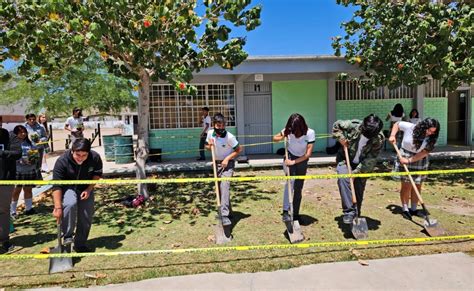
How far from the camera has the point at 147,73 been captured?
711 cm

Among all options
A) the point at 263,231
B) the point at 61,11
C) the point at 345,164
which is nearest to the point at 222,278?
the point at 263,231

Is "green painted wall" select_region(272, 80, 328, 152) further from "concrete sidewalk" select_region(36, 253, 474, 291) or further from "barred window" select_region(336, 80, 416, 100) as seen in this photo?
"concrete sidewalk" select_region(36, 253, 474, 291)

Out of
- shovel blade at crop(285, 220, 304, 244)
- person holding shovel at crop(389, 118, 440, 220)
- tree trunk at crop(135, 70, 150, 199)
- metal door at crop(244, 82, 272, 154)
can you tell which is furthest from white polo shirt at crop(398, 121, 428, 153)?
metal door at crop(244, 82, 272, 154)

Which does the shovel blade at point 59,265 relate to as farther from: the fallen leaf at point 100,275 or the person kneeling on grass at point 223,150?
the person kneeling on grass at point 223,150

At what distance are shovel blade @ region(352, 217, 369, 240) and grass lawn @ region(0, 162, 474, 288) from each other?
6.2 inches

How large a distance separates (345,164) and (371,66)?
6.30 metres

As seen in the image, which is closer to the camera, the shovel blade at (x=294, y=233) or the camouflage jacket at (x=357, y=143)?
the shovel blade at (x=294, y=233)

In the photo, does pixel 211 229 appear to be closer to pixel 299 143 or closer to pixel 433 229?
pixel 299 143

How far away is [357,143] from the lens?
5.05 meters

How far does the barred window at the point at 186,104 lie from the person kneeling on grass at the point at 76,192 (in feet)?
29.7

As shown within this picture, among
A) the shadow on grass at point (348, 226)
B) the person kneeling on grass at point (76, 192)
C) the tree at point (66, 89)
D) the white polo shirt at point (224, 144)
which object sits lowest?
the shadow on grass at point (348, 226)

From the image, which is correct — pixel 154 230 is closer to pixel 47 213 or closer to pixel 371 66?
pixel 47 213

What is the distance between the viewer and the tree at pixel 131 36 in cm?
520

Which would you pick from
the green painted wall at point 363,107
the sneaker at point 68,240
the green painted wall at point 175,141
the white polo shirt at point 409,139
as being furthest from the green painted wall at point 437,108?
the sneaker at point 68,240
